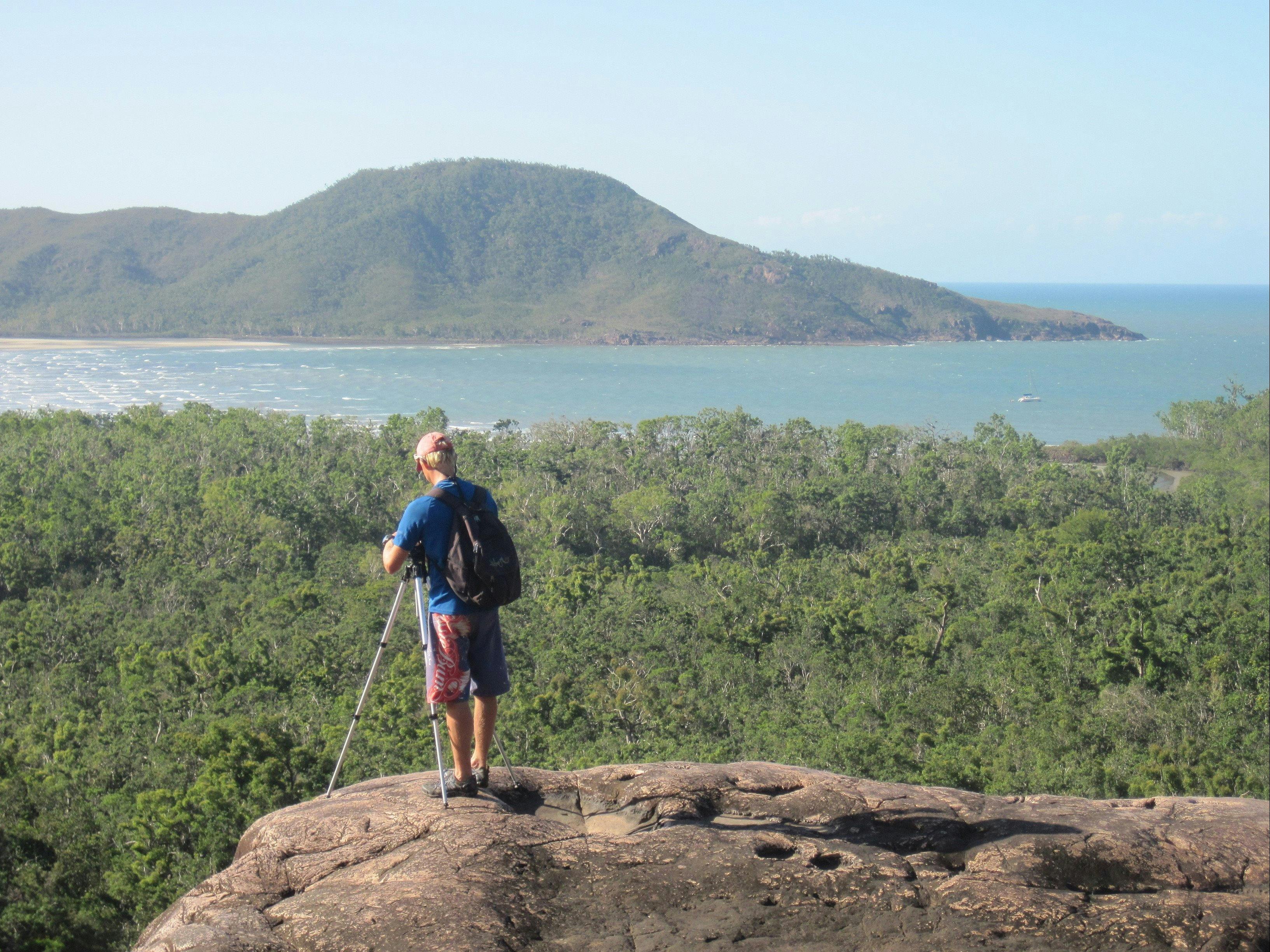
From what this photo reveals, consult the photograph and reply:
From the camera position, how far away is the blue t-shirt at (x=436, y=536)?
659 centimetres

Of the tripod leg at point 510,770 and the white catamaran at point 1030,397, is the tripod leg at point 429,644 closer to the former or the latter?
the tripod leg at point 510,770

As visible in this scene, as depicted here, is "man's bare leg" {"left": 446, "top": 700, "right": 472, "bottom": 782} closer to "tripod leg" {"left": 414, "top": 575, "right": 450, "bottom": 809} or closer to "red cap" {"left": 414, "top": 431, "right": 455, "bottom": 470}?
"tripod leg" {"left": 414, "top": 575, "right": 450, "bottom": 809}

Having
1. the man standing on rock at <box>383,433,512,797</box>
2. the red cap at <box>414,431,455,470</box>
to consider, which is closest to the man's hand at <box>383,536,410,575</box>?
the man standing on rock at <box>383,433,512,797</box>

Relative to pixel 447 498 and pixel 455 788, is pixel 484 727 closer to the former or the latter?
pixel 455 788

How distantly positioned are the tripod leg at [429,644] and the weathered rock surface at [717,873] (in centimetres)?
15

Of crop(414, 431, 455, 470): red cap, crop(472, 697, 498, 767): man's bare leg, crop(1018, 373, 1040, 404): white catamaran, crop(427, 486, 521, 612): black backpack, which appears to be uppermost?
crop(414, 431, 455, 470): red cap

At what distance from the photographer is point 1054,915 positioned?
5793 mm

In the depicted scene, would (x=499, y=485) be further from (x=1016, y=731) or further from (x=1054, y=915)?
(x=1054, y=915)

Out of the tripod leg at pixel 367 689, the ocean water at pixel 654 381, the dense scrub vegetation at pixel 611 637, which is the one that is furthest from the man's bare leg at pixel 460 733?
the ocean water at pixel 654 381

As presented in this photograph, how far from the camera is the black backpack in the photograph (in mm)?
6609

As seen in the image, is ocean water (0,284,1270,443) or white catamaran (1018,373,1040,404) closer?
ocean water (0,284,1270,443)

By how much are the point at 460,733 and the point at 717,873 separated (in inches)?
76.3

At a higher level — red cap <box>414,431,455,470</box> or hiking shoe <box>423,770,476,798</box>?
red cap <box>414,431,455,470</box>

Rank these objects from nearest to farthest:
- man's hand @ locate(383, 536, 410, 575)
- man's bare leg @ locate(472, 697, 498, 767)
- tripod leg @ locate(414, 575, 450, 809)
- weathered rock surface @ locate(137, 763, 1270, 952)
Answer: weathered rock surface @ locate(137, 763, 1270, 952) < man's hand @ locate(383, 536, 410, 575) < tripod leg @ locate(414, 575, 450, 809) < man's bare leg @ locate(472, 697, 498, 767)
